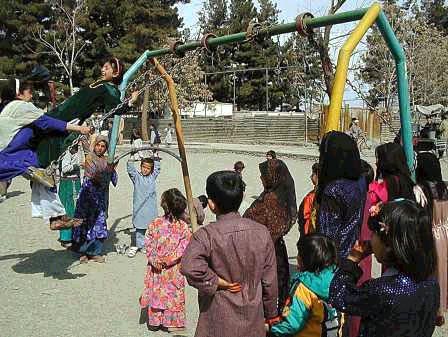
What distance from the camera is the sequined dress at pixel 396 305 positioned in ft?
7.65

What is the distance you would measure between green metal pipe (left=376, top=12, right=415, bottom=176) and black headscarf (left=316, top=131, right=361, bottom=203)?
1178 mm

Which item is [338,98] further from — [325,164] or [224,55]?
[224,55]

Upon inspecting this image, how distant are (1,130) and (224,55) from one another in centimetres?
5151

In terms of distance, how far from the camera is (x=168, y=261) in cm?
489

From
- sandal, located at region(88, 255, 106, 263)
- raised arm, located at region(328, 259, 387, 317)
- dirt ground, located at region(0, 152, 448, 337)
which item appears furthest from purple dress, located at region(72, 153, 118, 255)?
raised arm, located at region(328, 259, 387, 317)

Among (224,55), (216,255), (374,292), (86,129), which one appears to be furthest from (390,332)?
(224,55)

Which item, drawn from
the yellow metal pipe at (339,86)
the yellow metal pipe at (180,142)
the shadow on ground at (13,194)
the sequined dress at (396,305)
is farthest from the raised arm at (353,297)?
the shadow on ground at (13,194)

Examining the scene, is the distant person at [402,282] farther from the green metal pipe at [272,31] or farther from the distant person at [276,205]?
the green metal pipe at [272,31]

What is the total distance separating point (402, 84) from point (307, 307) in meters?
2.27

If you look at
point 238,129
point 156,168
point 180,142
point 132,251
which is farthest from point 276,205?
Answer: point 238,129

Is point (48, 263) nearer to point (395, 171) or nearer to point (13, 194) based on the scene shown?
point (395, 171)

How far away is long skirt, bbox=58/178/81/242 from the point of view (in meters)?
7.91

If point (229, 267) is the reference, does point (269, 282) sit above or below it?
below

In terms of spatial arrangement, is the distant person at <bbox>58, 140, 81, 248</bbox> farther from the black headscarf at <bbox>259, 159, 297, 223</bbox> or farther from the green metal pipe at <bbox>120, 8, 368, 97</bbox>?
the black headscarf at <bbox>259, 159, 297, 223</bbox>
